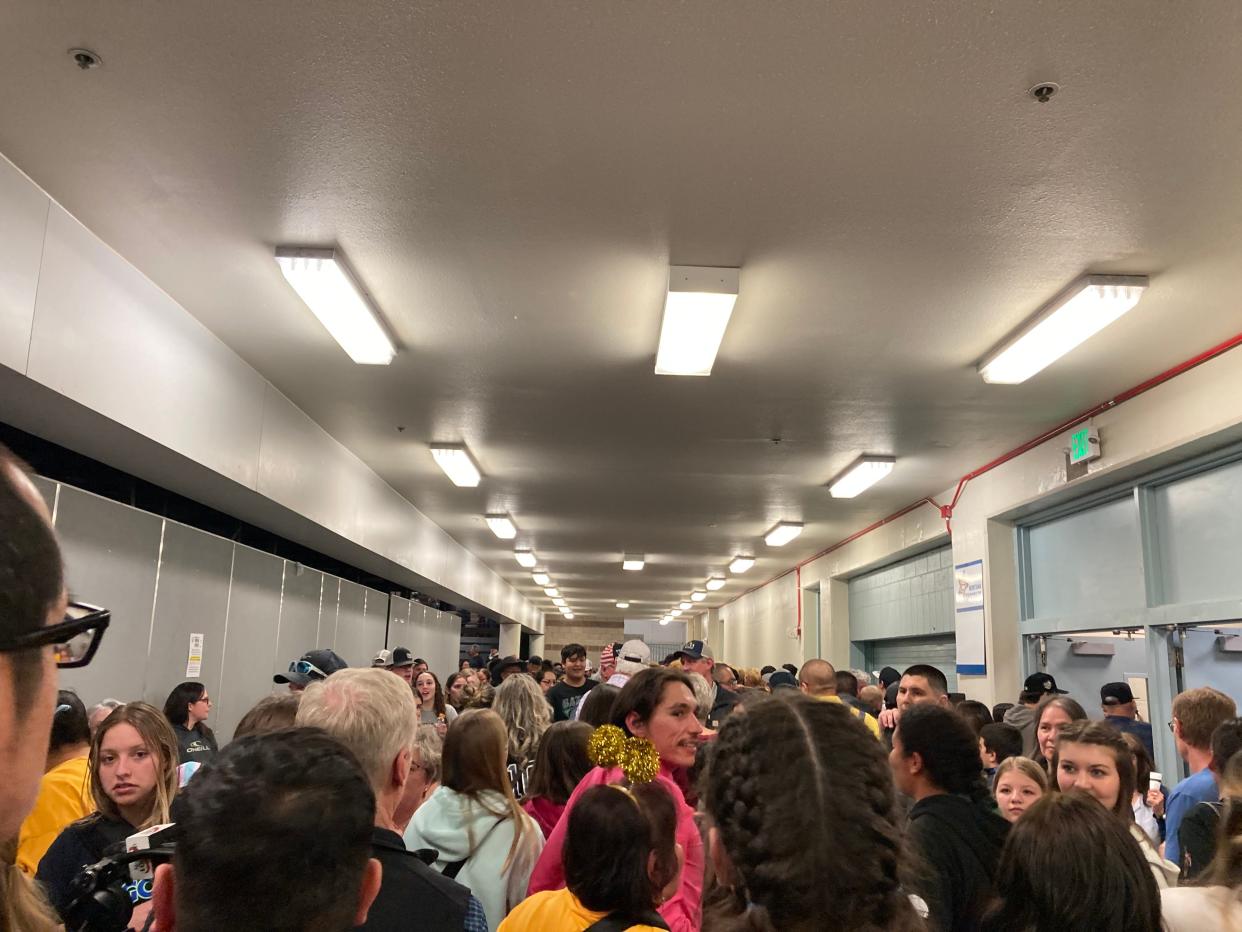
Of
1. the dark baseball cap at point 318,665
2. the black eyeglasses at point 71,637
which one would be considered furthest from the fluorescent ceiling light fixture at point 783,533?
the black eyeglasses at point 71,637

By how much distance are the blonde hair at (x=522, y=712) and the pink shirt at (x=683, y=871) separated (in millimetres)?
1970

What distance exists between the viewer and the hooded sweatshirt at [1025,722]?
5801 millimetres

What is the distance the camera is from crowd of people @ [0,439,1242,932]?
46.2 inches

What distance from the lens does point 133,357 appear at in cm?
457

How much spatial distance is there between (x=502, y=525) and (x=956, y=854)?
10094mm

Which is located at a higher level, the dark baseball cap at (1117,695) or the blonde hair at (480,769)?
the dark baseball cap at (1117,695)

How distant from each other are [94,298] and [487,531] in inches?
Result: 371

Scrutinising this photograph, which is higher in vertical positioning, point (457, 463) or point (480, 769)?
point (457, 463)

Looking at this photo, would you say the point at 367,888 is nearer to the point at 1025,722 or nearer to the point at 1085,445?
the point at 1025,722

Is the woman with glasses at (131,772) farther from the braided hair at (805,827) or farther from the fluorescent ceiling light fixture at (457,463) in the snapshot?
the fluorescent ceiling light fixture at (457,463)

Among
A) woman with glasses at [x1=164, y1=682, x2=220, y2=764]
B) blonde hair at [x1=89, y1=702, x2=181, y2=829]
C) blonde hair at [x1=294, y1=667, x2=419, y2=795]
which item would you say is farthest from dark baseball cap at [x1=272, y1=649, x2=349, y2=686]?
blonde hair at [x1=294, y1=667, x2=419, y2=795]

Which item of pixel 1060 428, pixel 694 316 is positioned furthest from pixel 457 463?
pixel 1060 428

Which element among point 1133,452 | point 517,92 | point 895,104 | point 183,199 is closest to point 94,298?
point 183,199

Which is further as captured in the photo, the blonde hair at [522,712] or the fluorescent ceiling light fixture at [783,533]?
the fluorescent ceiling light fixture at [783,533]
